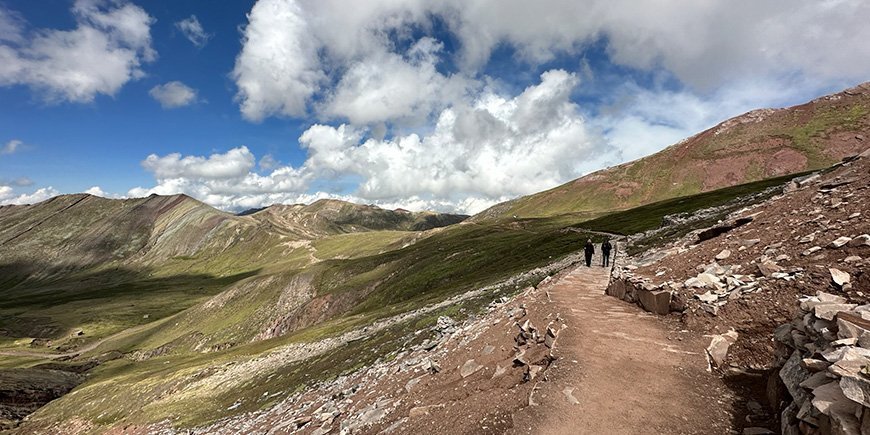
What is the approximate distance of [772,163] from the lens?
167500 millimetres

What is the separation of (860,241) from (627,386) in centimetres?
1308

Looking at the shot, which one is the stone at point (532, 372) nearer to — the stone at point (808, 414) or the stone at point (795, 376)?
the stone at point (795, 376)

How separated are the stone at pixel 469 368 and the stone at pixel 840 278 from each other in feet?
49.1

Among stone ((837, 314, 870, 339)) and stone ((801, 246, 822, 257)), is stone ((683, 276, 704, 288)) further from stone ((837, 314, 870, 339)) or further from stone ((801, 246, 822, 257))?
stone ((837, 314, 870, 339))

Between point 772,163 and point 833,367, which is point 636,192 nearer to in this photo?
point 772,163

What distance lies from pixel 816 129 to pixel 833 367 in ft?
727

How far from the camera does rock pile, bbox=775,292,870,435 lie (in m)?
8.48

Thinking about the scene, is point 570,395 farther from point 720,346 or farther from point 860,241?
point 860,241

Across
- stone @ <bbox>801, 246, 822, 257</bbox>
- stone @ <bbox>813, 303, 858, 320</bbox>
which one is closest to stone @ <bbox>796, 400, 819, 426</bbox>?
stone @ <bbox>813, 303, 858, 320</bbox>

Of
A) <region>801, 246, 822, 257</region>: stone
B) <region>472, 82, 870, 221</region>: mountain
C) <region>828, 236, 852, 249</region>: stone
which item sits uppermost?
<region>472, 82, 870, 221</region>: mountain

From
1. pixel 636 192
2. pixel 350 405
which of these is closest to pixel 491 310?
pixel 350 405

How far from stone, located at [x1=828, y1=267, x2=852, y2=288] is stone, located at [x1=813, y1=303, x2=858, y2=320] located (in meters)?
4.78

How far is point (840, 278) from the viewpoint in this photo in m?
16.1

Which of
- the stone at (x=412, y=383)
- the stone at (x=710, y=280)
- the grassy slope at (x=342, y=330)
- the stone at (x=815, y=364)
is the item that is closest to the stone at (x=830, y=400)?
the stone at (x=815, y=364)
